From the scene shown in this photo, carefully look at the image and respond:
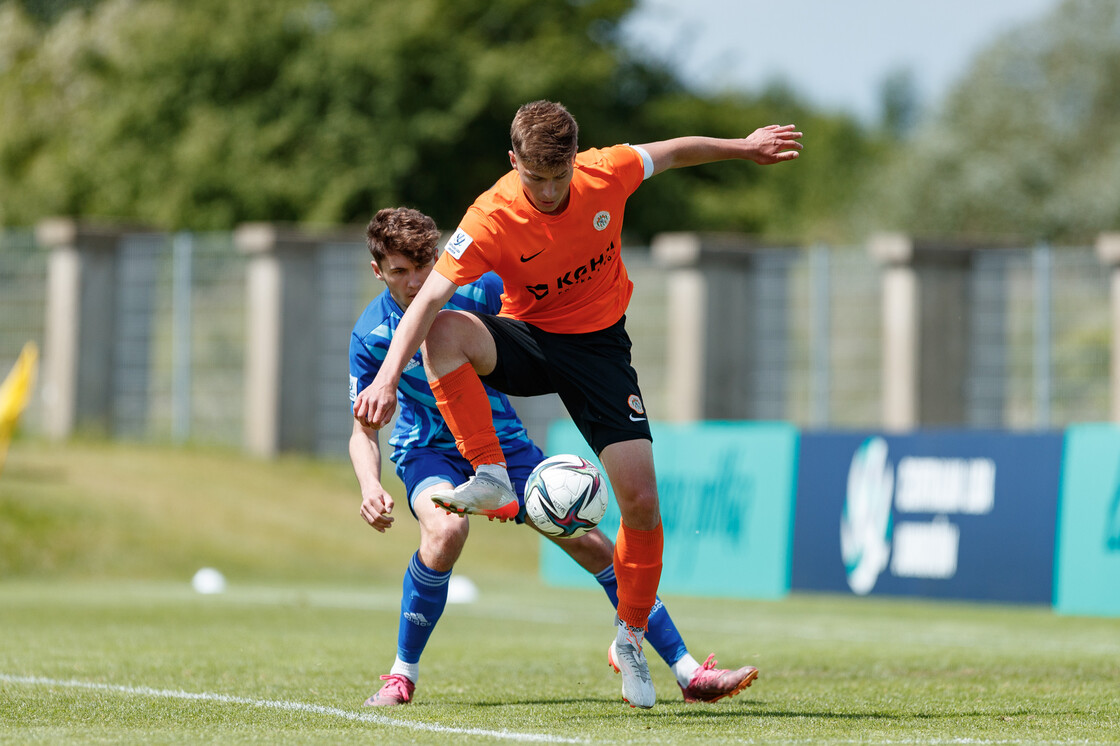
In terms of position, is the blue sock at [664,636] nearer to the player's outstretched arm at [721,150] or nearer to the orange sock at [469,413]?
the orange sock at [469,413]

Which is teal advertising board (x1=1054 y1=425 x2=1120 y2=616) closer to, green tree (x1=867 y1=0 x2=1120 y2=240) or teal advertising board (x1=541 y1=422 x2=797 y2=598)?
teal advertising board (x1=541 y1=422 x2=797 y2=598)

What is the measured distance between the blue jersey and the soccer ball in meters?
0.70

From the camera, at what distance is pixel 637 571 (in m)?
7.13

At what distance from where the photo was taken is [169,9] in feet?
143

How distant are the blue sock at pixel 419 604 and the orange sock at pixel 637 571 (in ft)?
2.55

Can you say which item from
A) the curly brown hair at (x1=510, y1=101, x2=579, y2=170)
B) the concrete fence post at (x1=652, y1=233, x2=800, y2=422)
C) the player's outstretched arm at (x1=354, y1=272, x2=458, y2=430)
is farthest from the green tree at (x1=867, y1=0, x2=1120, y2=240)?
the player's outstretched arm at (x1=354, y1=272, x2=458, y2=430)

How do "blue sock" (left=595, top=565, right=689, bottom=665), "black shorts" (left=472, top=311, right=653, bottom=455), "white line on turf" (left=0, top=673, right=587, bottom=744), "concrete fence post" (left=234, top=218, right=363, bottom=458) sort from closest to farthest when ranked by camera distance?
"white line on turf" (left=0, top=673, right=587, bottom=744) < "black shorts" (left=472, top=311, right=653, bottom=455) < "blue sock" (left=595, top=565, right=689, bottom=665) < "concrete fence post" (left=234, top=218, right=363, bottom=458)

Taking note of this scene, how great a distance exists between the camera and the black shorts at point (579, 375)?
6973 mm

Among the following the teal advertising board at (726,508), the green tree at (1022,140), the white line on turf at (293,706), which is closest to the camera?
the white line on turf at (293,706)

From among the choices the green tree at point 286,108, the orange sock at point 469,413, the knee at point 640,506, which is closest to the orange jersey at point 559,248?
the orange sock at point 469,413

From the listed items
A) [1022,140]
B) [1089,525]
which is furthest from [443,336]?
[1022,140]

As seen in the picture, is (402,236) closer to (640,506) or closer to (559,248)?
(559,248)

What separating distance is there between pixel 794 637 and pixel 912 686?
11.1 ft

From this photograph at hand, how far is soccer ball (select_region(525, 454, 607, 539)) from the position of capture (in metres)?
6.86
